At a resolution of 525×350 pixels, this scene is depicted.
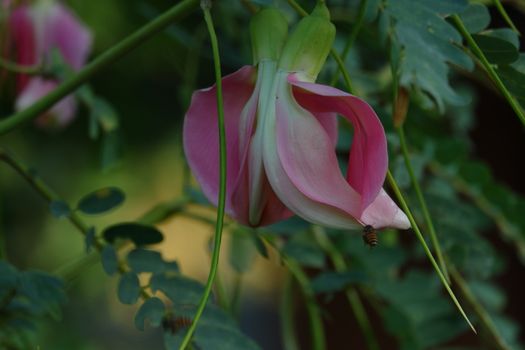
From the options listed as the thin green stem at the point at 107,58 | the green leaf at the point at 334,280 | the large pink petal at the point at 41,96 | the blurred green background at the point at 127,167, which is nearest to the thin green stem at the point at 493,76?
the thin green stem at the point at 107,58

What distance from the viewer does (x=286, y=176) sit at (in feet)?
1.13

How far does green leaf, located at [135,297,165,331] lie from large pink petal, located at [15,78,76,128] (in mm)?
227

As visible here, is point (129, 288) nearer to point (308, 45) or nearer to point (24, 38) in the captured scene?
point (308, 45)

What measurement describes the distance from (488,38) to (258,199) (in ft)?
0.43

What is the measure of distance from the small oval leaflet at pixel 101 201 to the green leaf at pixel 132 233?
0.02 meters

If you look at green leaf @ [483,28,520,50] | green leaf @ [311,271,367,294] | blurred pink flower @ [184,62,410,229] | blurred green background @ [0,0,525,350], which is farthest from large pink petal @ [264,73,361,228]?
blurred green background @ [0,0,525,350]

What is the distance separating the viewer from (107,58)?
41 cm

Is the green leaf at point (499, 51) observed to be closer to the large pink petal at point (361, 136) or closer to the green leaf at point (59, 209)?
the large pink petal at point (361, 136)

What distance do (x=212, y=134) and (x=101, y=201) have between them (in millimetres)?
159

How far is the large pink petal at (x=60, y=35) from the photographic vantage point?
685mm

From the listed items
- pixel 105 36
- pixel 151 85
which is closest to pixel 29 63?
pixel 105 36

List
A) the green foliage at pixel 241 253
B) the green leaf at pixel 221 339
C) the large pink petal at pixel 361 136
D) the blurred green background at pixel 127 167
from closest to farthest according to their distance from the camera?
the large pink petal at pixel 361 136
the green leaf at pixel 221 339
the green foliage at pixel 241 253
the blurred green background at pixel 127 167

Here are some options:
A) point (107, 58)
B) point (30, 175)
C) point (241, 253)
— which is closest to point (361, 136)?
point (107, 58)

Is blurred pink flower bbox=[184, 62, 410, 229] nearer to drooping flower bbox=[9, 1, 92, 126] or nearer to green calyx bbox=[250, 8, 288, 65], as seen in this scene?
green calyx bbox=[250, 8, 288, 65]
